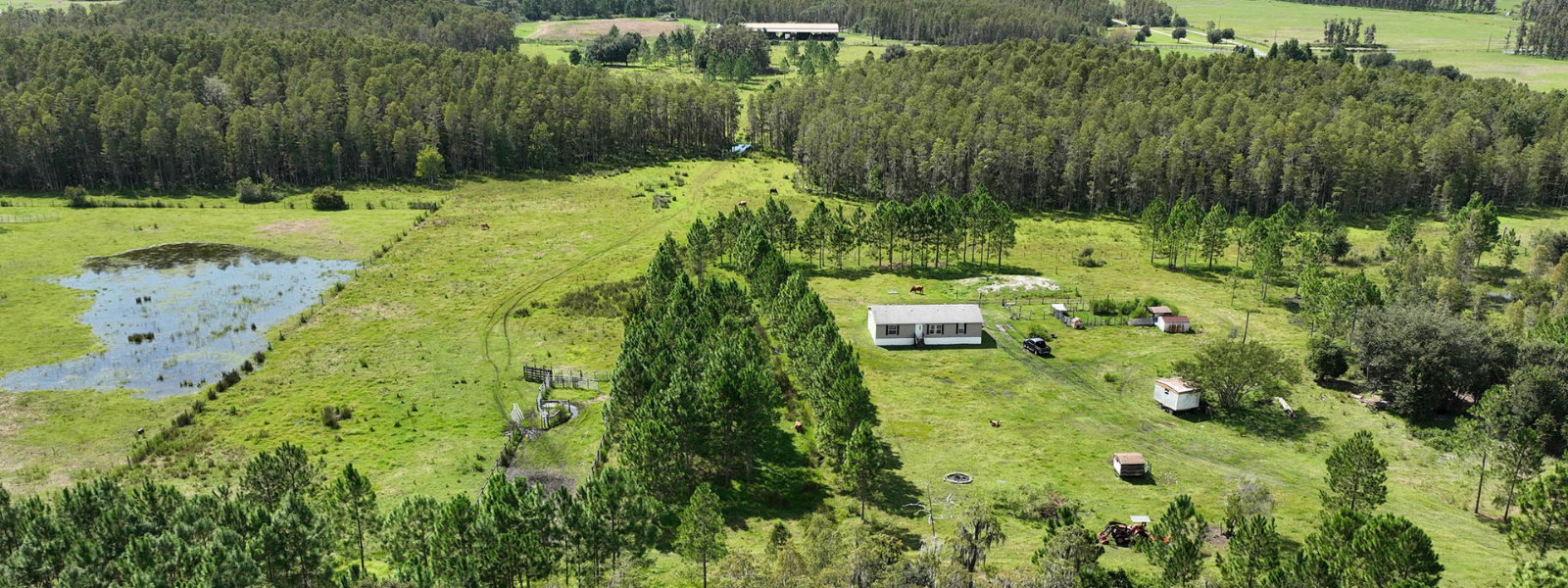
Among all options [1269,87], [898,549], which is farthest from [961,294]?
[1269,87]

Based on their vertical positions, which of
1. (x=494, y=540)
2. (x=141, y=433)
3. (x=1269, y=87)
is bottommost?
(x=141, y=433)

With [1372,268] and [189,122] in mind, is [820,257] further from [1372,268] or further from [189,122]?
[189,122]

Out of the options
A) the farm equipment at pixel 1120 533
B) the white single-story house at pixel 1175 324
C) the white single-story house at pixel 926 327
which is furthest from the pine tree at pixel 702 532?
the white single-story house at pixel 1175 324

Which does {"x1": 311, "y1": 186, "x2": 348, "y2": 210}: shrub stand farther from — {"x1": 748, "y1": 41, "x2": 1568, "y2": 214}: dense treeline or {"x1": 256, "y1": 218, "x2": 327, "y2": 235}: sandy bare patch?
{"x1": 748, "y1": 41, "x2": 1568, "y2": 214}: dense treeline

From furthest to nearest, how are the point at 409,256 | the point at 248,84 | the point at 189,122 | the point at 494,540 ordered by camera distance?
the point at 248,84 → the point at 189,122 → the point at 409,256 → the point at 494,540

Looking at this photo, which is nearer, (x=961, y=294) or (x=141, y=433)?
(x=141, y=433)

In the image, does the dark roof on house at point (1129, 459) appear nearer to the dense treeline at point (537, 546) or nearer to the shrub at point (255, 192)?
the dense treeline at point (537, 546)

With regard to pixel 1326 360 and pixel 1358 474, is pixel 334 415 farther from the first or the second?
pixel 1326 360
